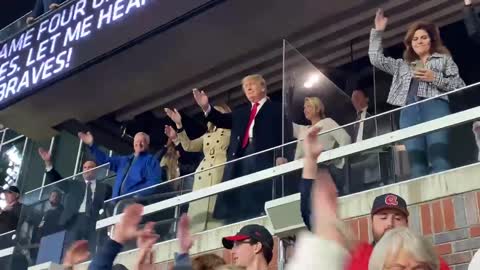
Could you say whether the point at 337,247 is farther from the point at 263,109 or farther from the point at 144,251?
the point at 263,109

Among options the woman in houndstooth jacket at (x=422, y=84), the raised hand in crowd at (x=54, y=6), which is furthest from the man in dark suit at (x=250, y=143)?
the raised hand in crowd at (x=54, y=6)

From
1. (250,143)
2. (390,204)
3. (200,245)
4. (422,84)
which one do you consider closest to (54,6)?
(250,143)

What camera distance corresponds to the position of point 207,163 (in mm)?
6281

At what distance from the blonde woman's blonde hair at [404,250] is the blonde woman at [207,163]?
328cm

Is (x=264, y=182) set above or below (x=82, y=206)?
below

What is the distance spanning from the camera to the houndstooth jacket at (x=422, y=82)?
504cm

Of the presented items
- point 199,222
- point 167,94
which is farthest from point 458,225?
point 167,94

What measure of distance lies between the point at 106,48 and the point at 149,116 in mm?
1525

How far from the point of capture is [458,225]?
4.52 meters

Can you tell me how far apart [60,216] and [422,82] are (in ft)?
9.77

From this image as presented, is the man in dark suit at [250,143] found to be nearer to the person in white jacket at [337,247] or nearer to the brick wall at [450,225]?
the brick wall at [450,225]

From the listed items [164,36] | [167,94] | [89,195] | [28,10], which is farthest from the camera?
[28,10]

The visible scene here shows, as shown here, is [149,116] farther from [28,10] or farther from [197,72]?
[28,10]

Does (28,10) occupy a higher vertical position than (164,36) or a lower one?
higher
